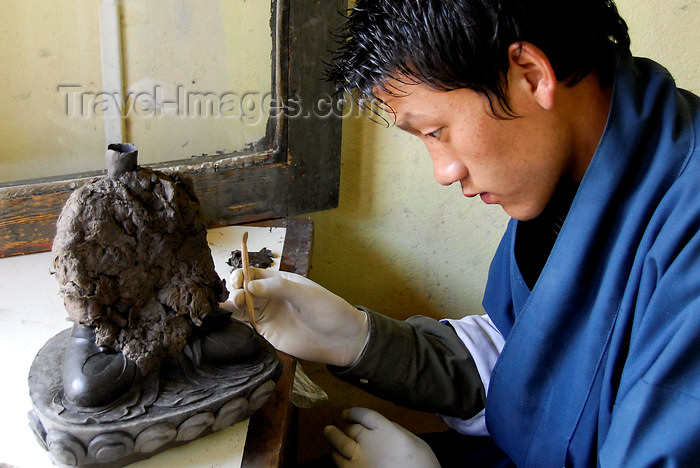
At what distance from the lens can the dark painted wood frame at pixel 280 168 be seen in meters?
1.28

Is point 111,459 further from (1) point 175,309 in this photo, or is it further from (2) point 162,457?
(1) point 175,309

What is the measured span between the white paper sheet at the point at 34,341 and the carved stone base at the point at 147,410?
0.02 metres

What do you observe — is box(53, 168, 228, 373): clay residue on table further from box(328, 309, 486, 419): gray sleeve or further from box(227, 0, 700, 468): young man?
box(328, 309, 486, 419): gray sleeve

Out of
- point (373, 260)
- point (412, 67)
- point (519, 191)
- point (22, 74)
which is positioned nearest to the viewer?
point (412, 67)

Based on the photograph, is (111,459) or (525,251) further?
(525,251)

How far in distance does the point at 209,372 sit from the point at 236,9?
2.77 ft

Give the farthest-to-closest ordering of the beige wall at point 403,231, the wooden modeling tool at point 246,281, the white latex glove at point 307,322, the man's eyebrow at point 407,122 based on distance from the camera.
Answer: the beige wall at point 403,231
the white latex glove at point 307,322
the wooden modeling tool at point 246,281
the man's eyebrow at point 407,122

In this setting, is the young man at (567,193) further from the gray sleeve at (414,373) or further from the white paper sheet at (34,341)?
the white paper sheet at (34,341)

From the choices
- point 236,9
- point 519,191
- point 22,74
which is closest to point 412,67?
A: point 519,191

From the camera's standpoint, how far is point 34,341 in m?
1.07

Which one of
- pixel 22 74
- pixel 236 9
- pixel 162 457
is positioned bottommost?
pixel 162 457

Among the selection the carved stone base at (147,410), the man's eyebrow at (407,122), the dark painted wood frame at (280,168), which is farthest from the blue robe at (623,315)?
the dark painted wood frame at (280,168)

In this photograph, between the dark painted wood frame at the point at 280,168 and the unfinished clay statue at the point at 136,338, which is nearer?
the unfinished clay statue at the point at 136,338

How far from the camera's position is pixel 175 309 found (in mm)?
880
